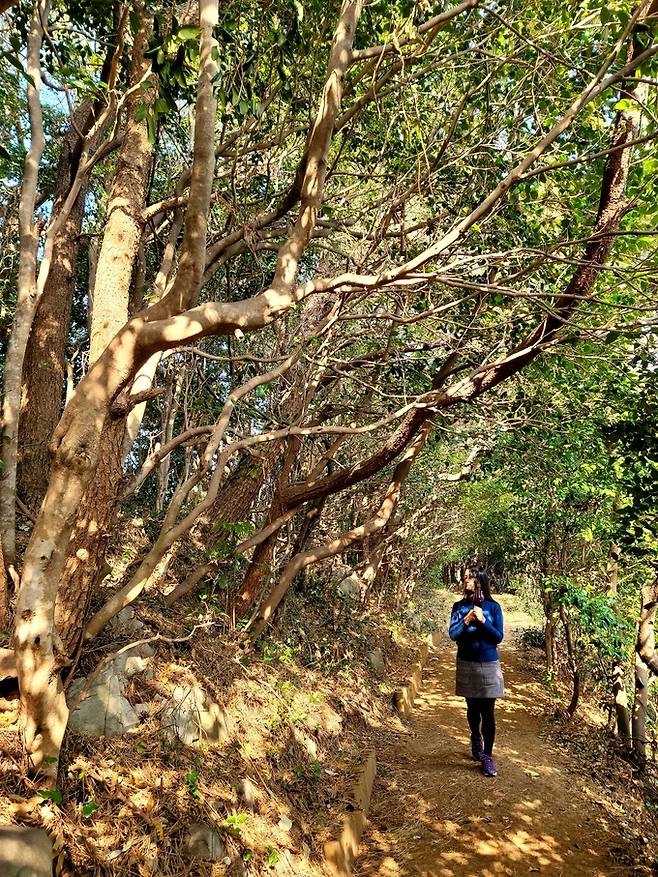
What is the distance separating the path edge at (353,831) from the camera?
391cm

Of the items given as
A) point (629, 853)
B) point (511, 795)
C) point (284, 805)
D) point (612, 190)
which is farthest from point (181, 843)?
point (612, 190)

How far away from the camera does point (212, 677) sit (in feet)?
15.9

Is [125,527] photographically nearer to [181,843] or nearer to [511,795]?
[181,843]

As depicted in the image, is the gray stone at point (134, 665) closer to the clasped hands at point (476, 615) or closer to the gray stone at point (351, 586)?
the clasped hands at point (476, 615)

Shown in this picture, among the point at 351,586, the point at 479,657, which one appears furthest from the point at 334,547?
the point at 351,586

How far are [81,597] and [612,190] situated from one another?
5118 mm

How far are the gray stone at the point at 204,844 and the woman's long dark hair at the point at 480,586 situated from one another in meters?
3.24

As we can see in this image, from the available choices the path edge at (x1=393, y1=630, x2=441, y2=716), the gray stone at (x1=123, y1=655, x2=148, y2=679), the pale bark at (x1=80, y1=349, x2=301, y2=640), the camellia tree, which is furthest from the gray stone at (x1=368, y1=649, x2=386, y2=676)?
the pale bark at (x1=80, y1=349, x2=301, y2=640)

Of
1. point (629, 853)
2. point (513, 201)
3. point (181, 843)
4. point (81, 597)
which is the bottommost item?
point (629, 853)

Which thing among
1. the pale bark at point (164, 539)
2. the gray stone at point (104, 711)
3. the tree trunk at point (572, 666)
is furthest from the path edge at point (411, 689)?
the pale bark at point (164, 539)

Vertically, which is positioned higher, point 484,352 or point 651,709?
point 484,352

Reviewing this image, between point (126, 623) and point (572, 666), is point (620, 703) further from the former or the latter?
point (126, 623)

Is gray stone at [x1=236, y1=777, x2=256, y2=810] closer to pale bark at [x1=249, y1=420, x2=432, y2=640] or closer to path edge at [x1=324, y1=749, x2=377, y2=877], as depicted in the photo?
path edge at [x1=324, y1=749, x2=377, y2=877]

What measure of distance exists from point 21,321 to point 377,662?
25.6ft
